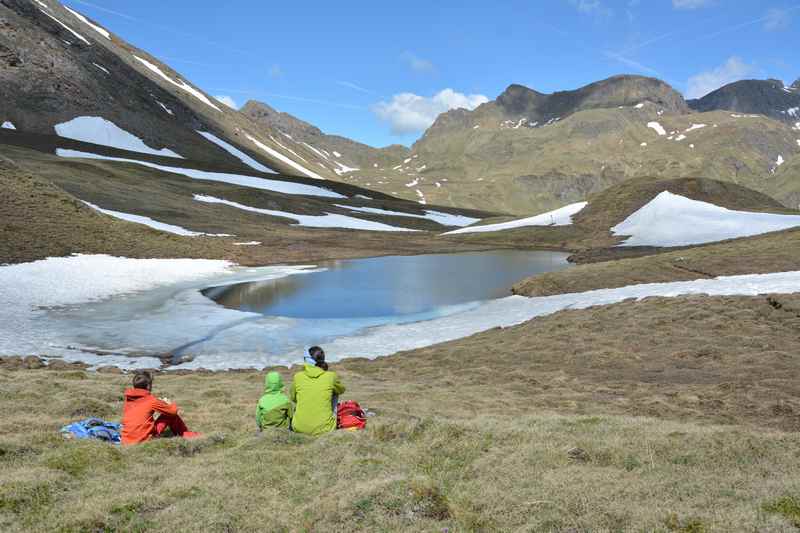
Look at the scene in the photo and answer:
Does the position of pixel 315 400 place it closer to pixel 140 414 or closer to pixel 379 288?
pixel 140 414

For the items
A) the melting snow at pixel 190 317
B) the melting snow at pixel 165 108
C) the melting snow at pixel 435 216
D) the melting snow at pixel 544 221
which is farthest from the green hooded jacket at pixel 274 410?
the melting snow at pixel 165 108

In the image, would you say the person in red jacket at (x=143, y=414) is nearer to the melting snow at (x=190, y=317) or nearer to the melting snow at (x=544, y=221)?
the melting snow at (x=190, y=317)

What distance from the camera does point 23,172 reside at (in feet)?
194

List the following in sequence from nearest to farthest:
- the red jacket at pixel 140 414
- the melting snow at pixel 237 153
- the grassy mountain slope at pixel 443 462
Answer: the grassy mountain slope at pixel 443 462
the red jacket at pixel 140 414
the melting snow at pixel 237 153

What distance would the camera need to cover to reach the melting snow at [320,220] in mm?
116369

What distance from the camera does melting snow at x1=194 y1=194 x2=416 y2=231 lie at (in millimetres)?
116369

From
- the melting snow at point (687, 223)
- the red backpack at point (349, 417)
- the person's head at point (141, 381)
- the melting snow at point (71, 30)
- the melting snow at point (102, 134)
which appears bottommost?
the red backpack at point (349, 417)

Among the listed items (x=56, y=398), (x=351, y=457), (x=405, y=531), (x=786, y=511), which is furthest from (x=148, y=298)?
(x=786, y=511)

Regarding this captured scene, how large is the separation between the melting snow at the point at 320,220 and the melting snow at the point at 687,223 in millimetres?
55163

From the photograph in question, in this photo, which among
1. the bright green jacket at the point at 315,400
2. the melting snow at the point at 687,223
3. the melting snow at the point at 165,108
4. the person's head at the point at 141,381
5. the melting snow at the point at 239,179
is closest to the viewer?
the person's head at the point at 141,381

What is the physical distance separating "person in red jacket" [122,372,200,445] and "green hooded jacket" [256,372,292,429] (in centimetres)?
185

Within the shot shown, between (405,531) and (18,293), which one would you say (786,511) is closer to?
(405,531)

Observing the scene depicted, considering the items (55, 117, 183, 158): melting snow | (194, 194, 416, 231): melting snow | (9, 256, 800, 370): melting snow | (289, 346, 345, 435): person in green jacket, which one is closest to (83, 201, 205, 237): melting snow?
(194, 194, 416, 231): melting snow

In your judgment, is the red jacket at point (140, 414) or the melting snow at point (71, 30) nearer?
the red jacket at point (140, 414)
